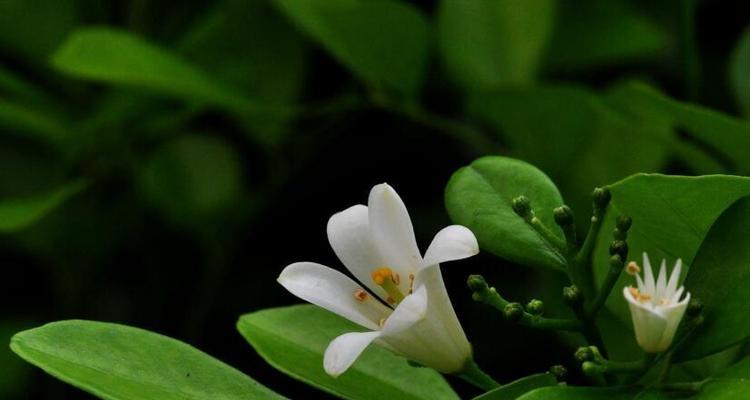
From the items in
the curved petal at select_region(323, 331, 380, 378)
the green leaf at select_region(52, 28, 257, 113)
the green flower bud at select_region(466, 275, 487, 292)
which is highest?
the green leaf at select_region(52, 28, 257, 113)

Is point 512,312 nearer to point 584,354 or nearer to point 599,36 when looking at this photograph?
point 584,354

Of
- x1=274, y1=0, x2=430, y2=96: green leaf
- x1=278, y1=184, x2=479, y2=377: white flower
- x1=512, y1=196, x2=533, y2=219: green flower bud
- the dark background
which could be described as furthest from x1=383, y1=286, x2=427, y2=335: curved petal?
the dark background

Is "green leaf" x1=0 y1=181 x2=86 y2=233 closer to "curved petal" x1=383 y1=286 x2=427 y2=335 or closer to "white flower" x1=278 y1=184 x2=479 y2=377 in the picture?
"white flower" x1=278 y1=184 x2=479 y2=377

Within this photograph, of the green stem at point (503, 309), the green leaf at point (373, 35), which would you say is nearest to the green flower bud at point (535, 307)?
the green stem at point (503, 309)

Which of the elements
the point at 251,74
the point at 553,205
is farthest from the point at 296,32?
the point at 553,205

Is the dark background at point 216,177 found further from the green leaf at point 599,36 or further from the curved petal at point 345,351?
the curved petal at point 345,351

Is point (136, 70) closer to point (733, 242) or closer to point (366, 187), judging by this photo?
point (366, 187)
